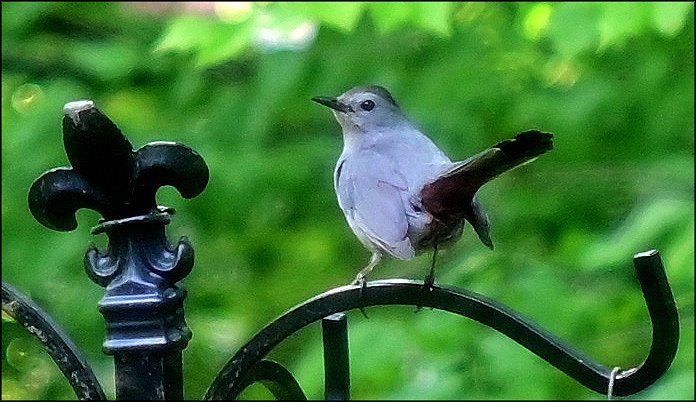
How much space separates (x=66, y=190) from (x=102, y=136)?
53mm

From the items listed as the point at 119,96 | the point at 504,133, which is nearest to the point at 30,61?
the point at 119,96

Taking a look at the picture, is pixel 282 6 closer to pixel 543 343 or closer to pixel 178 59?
pixel 178 59

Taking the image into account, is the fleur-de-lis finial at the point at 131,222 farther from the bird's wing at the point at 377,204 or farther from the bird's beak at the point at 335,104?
the bird's beak at the point at 335,104

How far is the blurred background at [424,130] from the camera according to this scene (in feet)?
4.86

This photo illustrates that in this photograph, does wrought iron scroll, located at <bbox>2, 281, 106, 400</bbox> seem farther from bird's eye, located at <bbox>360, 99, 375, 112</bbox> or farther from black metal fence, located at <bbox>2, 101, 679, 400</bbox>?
bird's eye, located at <bbox>360, 99, 375, 112</bbox>

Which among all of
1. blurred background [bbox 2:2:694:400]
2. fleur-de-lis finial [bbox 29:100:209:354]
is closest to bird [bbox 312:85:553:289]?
fleur-de-lis finial [bbox 29:100:209:354]

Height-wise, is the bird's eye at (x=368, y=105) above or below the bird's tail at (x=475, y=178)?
above

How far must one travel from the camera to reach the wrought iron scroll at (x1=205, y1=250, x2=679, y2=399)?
29.0 inches

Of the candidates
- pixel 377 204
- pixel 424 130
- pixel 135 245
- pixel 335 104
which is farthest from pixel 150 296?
pixel 424 130

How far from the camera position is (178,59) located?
2.01 meters

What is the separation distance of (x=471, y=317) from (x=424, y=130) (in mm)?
1031

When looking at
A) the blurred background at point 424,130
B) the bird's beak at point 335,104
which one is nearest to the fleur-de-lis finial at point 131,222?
the bird's beak at point 335,104

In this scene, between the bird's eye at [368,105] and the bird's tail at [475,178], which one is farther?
the bird's eye at [368,105]

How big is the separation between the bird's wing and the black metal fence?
0.05 m
